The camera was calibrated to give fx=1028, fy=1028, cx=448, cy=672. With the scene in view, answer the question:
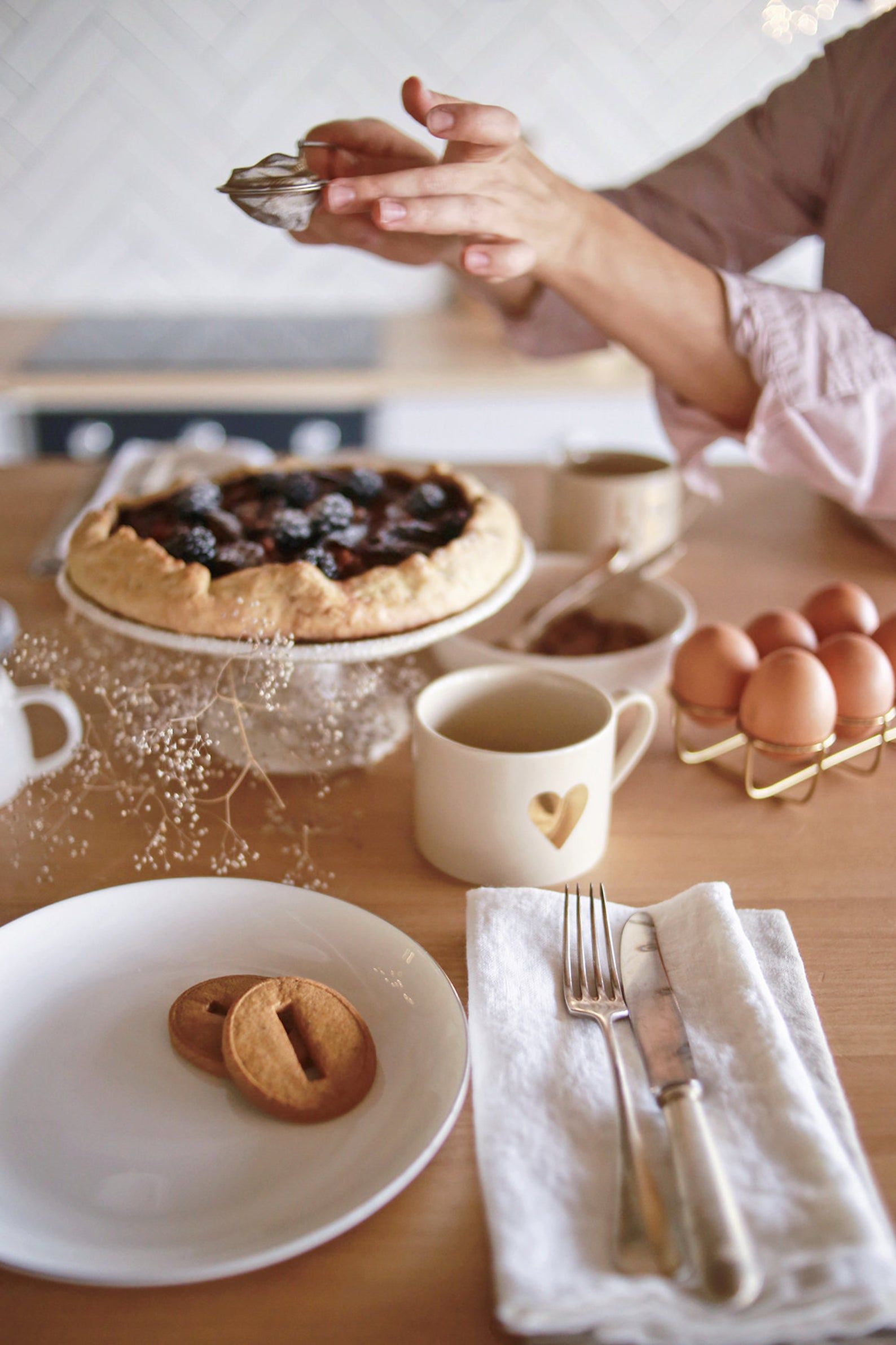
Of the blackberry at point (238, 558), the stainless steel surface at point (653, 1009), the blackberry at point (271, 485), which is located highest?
the blackberry at point (238, 558)

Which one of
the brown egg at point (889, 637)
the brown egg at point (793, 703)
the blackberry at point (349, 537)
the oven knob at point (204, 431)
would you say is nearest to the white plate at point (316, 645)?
the blackberry at point (349, 537)

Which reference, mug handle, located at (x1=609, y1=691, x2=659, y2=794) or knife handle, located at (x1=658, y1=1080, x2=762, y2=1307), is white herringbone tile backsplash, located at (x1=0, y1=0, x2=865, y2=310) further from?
knife handle, located at (x1=658, y1=1080, x2=762, y2=1307)

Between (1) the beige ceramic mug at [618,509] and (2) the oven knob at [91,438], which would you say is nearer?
(1) the beige ceramic mug at [618,509]

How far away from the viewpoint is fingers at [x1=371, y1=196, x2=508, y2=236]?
0.84m

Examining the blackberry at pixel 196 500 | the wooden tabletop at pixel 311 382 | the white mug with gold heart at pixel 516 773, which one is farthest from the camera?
the wooden tabletop at pixel 311 382

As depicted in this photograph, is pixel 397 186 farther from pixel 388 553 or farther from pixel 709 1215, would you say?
pixel 709 1215

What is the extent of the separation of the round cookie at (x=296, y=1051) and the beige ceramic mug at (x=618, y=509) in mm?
753

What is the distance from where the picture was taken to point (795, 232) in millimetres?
1362

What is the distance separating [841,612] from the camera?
36.4 inches

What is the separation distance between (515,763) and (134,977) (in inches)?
10.5

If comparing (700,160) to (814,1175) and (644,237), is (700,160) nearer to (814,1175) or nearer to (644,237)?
(644,237)

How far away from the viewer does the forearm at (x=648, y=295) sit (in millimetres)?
1031

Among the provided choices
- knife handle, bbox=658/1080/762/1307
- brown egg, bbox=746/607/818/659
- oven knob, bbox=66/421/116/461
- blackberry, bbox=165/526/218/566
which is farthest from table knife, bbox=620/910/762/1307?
oven knob, bbox=66/421/116/461

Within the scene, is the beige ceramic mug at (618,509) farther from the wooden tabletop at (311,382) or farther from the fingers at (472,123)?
the wooden tabletop at (311,382)
